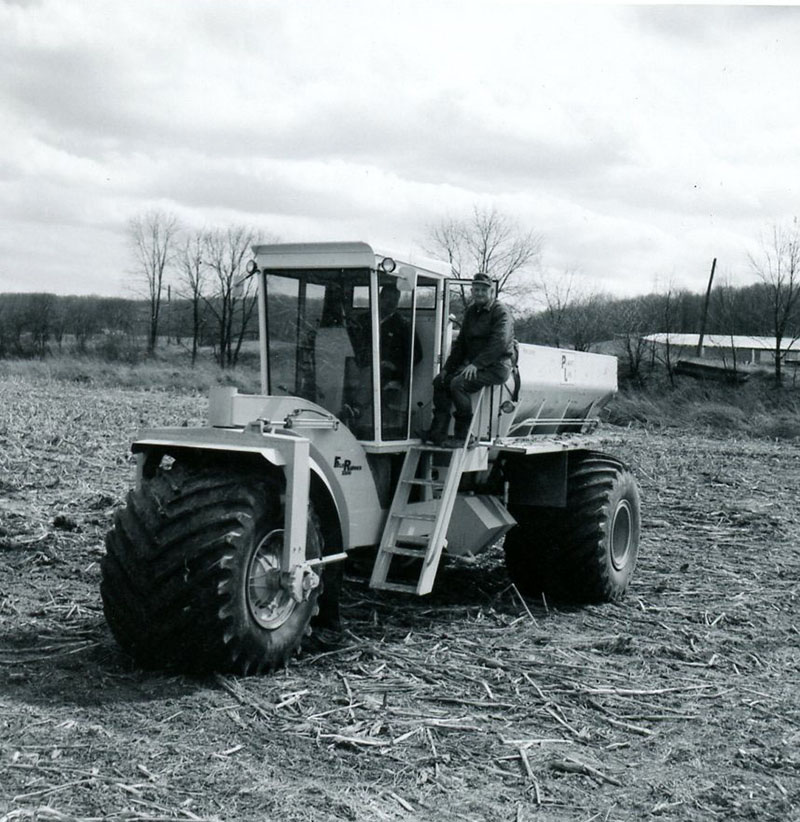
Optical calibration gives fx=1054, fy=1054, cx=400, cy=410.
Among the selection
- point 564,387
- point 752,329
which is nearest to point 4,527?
point 564,387

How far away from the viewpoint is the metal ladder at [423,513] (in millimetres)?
7250

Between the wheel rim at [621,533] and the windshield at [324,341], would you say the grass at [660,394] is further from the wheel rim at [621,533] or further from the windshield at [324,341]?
the windshield at [324,341]

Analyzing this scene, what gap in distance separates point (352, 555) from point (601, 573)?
2.22 meters

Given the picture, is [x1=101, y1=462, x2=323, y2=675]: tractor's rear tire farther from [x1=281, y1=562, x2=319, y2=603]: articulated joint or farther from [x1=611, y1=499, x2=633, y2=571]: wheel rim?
[x1=611, y1=499, x2=633, y2=571]: wheel rim

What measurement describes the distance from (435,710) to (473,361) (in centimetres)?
281

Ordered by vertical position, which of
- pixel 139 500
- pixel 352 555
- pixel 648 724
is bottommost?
pixel 648 724

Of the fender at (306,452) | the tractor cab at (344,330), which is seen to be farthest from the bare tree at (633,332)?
the fender at (306,452)

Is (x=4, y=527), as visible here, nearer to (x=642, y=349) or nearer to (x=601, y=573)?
(x=601, y=573)

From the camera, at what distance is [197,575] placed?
18.6 feet

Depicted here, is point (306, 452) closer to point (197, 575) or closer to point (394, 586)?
point (197, 575)

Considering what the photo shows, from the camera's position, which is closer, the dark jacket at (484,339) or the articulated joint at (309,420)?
the articulated joint at (309,420)

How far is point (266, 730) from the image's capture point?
5.29m

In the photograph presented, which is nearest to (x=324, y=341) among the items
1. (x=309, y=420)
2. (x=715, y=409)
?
(x=309, y=420)

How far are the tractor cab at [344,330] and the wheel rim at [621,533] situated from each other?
2.52m
